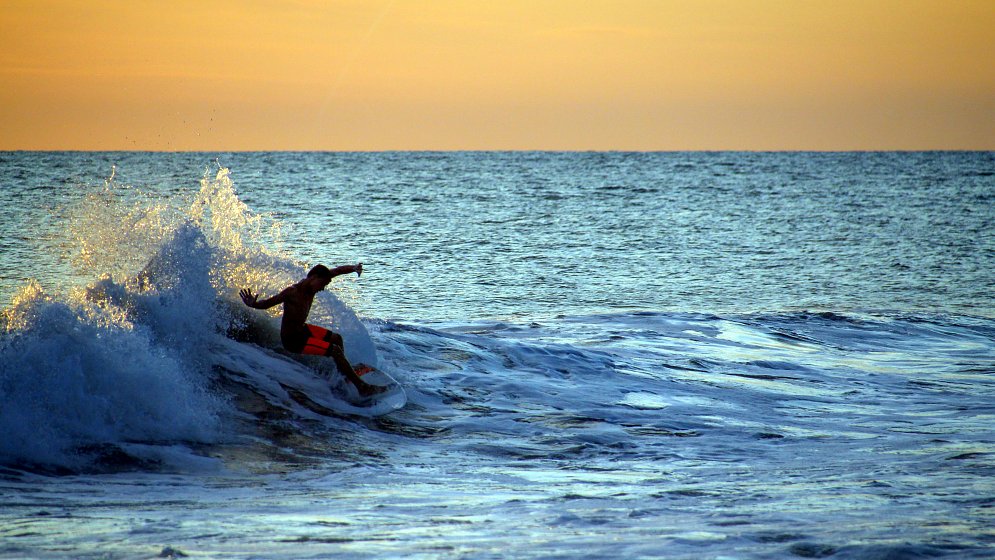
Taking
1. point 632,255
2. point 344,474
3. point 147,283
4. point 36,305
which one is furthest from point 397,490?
point 632,255

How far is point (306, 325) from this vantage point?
10.7 m

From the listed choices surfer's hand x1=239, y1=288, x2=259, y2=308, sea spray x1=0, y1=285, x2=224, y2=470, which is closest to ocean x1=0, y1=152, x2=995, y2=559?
sea spray x1=0, y1=285, x2=224, y2=470

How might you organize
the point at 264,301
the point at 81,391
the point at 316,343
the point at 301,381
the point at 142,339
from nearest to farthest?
1. the point at 81,391
2. the point at 142,339
3. the point at 264,301
4. the point at 316,343
5. the point at 301,381

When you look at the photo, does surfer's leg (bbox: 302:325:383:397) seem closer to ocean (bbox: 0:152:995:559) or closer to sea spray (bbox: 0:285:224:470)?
ocean (bbox: 0:152:995:559)

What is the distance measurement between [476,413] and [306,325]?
85.3 inches

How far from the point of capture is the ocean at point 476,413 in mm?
6254

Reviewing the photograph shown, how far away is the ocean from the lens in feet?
20.5

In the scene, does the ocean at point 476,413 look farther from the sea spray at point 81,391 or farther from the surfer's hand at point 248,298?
the surfer's hand at point 248,298

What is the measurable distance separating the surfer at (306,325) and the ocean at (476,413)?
0.39 m

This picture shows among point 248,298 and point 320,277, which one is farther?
point 320,277

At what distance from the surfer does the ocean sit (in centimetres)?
39

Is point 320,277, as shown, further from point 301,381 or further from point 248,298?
point 301,381

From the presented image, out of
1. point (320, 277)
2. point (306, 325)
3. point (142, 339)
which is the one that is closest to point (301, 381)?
point (306, 325)

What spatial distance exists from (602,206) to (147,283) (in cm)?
4218
